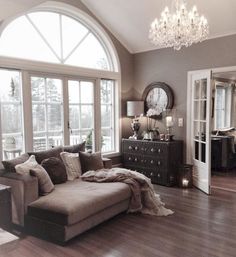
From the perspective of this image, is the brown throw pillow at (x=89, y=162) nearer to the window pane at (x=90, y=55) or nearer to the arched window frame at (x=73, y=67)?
the arched window frame at (x=73, y=67)

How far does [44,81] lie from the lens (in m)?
4.45

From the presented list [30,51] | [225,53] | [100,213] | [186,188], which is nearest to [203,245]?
[100,213]

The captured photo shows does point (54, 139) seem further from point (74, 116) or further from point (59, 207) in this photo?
point (59, 207)

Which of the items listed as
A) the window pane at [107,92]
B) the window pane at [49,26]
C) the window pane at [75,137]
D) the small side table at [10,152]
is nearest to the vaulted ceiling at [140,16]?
the window pane at [49,26]

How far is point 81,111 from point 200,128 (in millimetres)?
2224

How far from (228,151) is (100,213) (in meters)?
4.16

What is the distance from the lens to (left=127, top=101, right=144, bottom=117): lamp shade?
5492 millimetres

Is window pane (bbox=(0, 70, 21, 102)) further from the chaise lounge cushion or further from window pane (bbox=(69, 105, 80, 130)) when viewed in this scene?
the chaise lounge cushion

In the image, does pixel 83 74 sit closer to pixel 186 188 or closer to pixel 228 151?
pixel 186 188

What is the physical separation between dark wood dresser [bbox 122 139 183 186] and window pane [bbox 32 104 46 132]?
1836 mm

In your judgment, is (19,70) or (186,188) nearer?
(19,70)

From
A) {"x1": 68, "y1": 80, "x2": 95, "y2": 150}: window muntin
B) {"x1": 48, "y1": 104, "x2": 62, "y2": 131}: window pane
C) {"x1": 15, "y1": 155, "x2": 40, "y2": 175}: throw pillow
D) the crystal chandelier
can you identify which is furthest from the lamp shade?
{"x1": 15, "y1": 155, "x2": 40, "y2": 175}: throw pillow

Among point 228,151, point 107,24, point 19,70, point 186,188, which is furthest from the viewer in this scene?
point 228,151

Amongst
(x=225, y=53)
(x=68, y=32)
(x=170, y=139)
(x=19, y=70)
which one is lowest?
(x=170, y=139)
